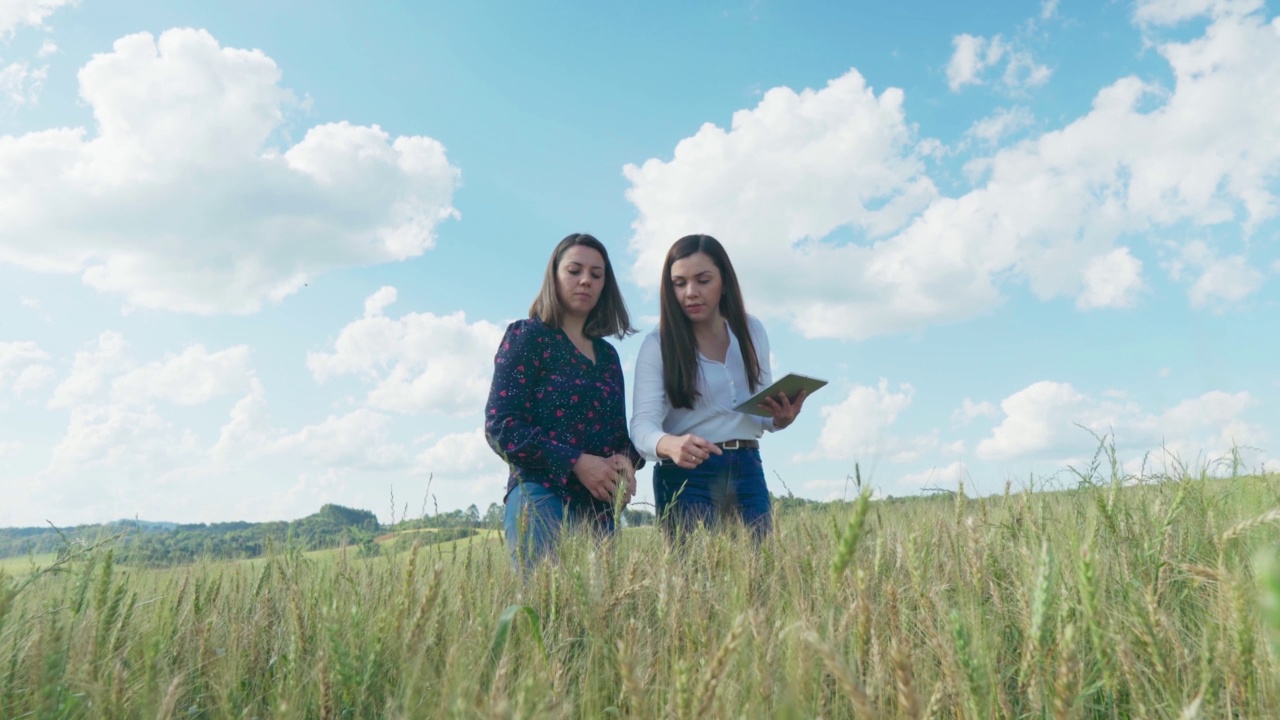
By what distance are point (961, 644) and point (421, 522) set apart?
2713mm

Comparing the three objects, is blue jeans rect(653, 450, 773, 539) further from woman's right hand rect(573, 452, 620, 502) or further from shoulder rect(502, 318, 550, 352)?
shoulder rect(502, 318, 550, 352)

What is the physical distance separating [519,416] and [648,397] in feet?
2.53

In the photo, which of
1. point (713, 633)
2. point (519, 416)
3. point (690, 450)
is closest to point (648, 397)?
point (519, 416)

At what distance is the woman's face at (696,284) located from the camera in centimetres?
500

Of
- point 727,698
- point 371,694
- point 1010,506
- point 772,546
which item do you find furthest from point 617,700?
point 1010,506

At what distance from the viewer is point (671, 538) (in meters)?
4.36

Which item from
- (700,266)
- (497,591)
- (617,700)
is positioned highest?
(700,266)

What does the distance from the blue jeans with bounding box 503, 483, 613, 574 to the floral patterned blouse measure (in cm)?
7

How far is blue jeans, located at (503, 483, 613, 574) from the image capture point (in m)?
3.50

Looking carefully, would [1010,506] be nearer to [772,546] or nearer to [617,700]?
[772,546]

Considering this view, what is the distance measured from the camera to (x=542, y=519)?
11.7ft

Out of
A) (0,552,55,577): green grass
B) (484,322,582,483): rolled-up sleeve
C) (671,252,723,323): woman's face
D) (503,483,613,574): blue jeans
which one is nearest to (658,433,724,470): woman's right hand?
(503,483,613,574): blue jeans

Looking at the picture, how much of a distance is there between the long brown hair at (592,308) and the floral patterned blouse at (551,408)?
0.12m

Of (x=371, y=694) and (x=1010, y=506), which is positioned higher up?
(x=1010, y=506)
